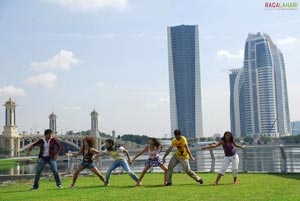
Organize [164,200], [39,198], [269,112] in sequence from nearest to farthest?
[164,200] → [39,198] → [269,112]

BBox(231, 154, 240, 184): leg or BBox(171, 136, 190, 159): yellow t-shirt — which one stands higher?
BBox(171, 136, 190, 159): yellow t-shirt

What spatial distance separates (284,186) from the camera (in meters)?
9.96

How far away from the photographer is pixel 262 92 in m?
176

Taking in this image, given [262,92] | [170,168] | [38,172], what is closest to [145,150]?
[170,168]

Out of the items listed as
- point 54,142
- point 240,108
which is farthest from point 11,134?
point 54,142

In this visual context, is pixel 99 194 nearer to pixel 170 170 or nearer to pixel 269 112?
pixel 170 170

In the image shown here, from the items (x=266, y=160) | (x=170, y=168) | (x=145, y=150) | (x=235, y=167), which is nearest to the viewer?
(x=235, y=167)

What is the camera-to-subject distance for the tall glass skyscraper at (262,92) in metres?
176

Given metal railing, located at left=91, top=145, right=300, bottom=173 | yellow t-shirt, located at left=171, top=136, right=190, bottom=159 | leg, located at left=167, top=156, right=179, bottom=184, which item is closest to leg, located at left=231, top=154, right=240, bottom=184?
yellow t-shirt, located at left=171, top=136, right=190, bottom=159

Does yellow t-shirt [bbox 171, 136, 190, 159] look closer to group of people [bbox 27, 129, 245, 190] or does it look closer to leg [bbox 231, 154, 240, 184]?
group of people [bbox 27, 129, 245, 190]

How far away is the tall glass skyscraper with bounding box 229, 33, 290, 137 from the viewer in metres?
176

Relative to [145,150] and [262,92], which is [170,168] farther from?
[262,92]

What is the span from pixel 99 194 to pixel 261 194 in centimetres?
362

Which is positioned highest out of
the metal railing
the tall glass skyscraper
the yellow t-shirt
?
the tall glass skyscraper
